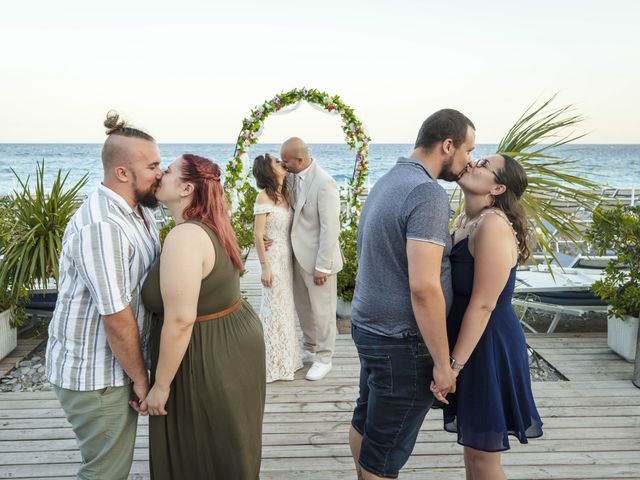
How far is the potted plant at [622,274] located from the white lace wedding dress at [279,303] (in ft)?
7.77

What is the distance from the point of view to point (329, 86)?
1526 inches

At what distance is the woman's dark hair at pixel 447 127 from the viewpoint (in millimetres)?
1872

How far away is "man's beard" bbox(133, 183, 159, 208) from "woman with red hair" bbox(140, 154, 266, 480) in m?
0.02

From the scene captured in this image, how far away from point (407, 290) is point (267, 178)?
2.12 metres

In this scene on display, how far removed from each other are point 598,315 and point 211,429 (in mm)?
5347

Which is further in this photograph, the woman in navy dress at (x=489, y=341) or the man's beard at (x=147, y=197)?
the woman in navy dress at (x=489, y=341)

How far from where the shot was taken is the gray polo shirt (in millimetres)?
1766

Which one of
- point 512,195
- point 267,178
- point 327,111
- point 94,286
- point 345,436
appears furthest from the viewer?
point 327,111

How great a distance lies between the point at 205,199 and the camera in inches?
70.4

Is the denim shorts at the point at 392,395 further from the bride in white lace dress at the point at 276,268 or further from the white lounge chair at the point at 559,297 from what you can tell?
the white lounge chair at the point at 559,297

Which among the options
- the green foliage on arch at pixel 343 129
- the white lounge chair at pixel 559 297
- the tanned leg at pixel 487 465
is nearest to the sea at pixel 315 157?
the green foliage on arch at pixel 343 129

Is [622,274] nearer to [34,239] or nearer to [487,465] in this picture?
[487,465]

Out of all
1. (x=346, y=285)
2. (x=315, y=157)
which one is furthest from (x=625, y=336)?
(x=315, y=157)

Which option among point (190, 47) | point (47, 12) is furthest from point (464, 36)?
point (47, 12)
